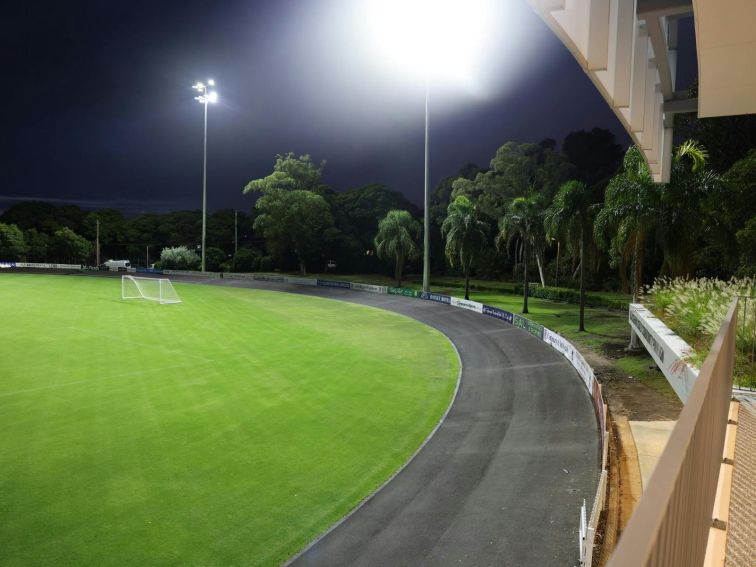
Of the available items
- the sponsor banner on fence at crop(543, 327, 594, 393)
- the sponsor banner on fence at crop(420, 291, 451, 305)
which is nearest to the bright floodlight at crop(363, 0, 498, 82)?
the sponsor banner on fence at crop(420, 291, 451, 305)

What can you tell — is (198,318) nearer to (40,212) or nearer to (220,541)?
(220,541)

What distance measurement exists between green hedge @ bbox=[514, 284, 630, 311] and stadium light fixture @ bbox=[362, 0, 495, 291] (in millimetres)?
10290

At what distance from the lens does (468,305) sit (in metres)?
41.9

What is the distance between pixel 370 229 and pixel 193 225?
1571 inches

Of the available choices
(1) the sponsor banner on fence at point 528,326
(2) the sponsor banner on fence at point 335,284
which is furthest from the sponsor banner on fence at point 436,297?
(2) the sponsor banner on fence at point 335,284

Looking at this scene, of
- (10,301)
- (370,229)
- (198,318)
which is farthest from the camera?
(370,229)

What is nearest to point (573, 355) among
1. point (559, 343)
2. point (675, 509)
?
point (559, 343)

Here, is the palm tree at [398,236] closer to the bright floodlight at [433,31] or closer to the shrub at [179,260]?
the bright floodlight at [433,31]

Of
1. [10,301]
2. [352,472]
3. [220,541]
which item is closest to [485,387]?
[352,472]

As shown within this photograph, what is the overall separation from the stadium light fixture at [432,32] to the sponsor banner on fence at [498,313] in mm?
10393

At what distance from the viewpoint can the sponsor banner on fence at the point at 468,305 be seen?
4003cm

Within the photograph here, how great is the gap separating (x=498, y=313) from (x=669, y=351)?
2365 cm

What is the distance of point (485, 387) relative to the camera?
2175cm

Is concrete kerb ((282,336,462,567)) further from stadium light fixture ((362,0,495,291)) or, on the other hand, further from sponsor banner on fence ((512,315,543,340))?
stadium light fixture ((362,0,495,291))
